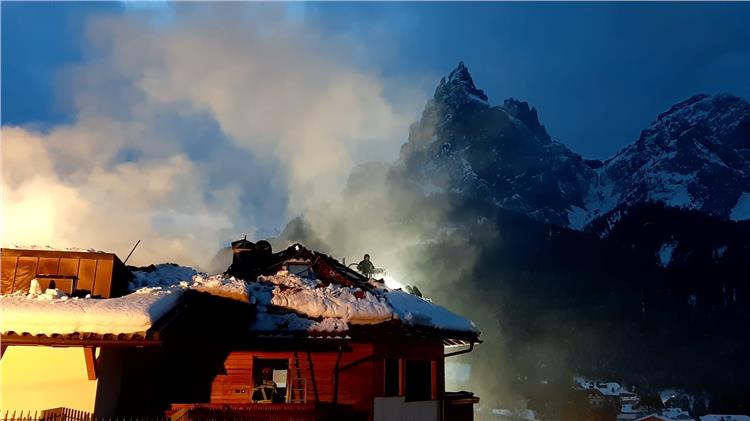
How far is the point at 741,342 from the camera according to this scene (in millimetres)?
133875

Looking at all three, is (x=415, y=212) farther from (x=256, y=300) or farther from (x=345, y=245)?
(x=256, y=300)

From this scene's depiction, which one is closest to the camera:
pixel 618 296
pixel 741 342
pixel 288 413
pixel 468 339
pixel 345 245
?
pixel 288 413

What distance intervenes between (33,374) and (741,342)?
154868mm

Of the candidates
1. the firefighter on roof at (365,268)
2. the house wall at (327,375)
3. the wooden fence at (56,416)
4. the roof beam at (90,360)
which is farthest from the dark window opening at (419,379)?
the firefighter on roof at (365,268)

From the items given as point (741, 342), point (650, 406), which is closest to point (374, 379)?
point (650, 406)

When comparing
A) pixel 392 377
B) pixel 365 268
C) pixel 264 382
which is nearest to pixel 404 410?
pixel 392 377

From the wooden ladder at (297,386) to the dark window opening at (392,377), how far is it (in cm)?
228

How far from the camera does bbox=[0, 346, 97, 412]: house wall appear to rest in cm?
1213

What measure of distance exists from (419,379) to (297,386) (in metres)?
4.12

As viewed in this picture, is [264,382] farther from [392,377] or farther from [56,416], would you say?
[56,416]

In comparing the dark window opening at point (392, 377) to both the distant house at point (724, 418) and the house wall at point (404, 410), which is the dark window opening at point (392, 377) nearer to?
the house wall at point (404, 410)

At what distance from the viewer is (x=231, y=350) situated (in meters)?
15.3

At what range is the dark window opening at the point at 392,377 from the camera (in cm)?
1605

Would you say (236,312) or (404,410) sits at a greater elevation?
(236,312)
